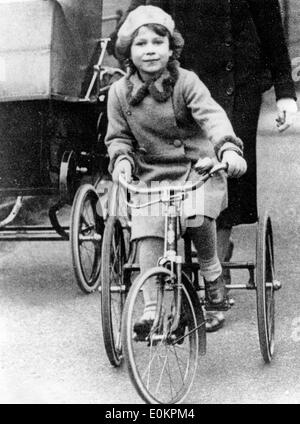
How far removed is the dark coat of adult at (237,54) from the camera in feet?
14.3

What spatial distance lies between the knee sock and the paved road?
0.45 m

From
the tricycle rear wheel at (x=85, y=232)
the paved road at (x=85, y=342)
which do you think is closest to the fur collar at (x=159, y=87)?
the tricycle rear wheel at (x=85, y=232)

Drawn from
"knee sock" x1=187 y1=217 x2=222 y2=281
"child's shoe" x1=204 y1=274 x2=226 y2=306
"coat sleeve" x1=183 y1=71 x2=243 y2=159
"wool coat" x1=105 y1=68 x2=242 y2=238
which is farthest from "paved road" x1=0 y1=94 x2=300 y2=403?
"coat sleeve" x1=183 y1=71 x2=243 y2=159

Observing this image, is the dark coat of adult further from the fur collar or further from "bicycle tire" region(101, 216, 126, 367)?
"bicycle tire" region(101, 216, 126, 367)

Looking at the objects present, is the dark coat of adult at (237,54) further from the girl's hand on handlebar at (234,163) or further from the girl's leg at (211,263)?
the girl's hand on handlebar at (234,163)

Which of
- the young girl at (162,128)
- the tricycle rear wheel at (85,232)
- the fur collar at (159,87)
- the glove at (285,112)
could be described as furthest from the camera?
the tricycle rear wheel at (85,232)

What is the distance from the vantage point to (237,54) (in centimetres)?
445

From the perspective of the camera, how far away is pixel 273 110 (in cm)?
948

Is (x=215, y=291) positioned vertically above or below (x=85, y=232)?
below

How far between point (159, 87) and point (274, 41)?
880 mm

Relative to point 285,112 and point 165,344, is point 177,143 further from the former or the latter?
point 165,344

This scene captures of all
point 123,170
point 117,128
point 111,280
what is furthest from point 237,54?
point 111,280

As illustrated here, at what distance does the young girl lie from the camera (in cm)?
370
